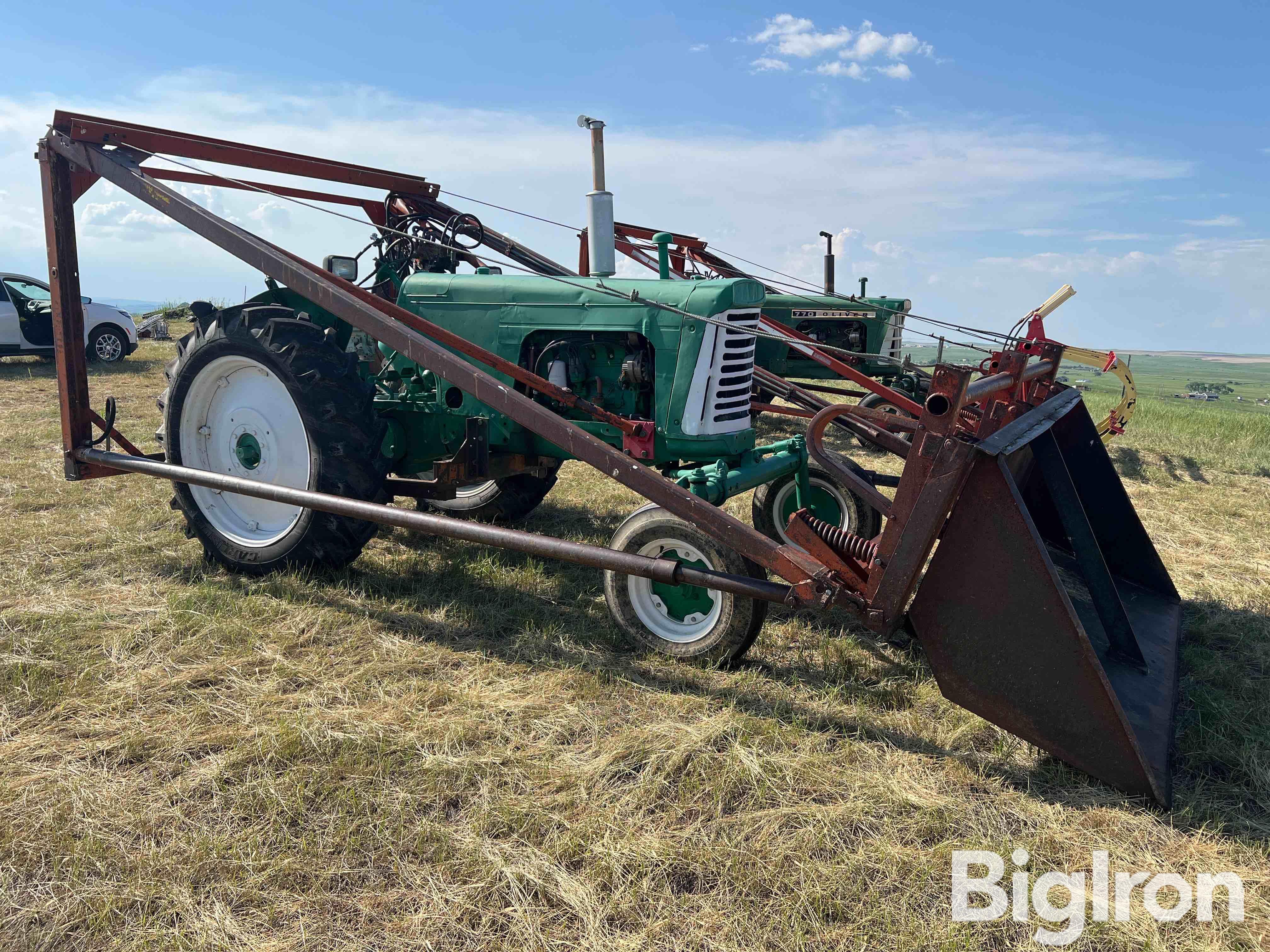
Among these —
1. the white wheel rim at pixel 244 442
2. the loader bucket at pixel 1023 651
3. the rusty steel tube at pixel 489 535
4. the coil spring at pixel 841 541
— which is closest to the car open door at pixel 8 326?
the white wheel rim at pixel 244 442

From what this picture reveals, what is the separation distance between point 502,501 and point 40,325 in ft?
33.7

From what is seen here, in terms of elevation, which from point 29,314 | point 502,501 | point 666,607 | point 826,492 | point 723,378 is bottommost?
point 666,607

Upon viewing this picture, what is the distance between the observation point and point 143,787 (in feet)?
8.18

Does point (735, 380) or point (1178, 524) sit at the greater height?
point (735, 380)

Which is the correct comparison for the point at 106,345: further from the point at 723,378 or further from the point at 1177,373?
the point at 1177,373

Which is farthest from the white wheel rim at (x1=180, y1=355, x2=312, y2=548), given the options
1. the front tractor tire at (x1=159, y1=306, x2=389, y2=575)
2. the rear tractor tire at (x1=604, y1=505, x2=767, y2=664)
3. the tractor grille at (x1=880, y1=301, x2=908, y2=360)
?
the tractor grille at (x1=880, y1=301, x2=908, y2=360)

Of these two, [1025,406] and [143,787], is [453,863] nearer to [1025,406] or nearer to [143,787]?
[143,787]

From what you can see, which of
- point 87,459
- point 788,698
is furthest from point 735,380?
point 87,459

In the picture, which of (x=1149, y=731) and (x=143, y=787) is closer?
(x=143, y=787)

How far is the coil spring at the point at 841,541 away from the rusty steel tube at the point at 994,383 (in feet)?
2.00

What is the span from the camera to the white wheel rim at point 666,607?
336cm

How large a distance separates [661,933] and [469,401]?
2.87 meters

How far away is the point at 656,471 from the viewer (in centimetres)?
341

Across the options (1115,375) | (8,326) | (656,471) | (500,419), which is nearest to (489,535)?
(656,471)
